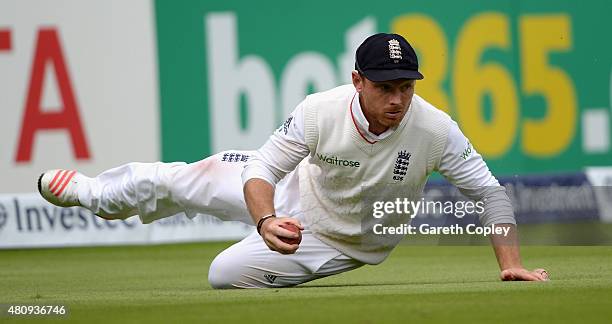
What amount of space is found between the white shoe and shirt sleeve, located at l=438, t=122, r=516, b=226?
2093 mm

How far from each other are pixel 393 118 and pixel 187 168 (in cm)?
142

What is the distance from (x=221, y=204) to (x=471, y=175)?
4.63 feet

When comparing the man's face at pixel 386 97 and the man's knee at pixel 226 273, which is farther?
the man's knee at pixel 226 273

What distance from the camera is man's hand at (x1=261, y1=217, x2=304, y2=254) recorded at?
526cm

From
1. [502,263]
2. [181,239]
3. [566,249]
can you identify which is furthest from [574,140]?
[502,263]

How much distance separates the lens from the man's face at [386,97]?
18.2ft

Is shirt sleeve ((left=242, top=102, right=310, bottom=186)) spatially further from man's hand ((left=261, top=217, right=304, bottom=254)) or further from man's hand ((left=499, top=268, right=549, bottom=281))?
man's hand ((left=499, top=268, right=549, bottom=281))

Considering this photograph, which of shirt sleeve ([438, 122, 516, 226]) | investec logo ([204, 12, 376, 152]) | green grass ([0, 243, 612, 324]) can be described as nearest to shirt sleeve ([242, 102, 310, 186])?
green grass ([0, 243, 612, 324])

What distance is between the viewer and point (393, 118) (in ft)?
18.5

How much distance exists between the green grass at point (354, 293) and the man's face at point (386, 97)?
2.48 feet

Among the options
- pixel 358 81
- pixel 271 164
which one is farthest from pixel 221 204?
pixel 358 81

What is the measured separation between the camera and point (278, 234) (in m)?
5.30

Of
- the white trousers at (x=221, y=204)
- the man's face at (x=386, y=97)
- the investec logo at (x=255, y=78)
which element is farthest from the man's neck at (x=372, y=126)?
the investec logo at (x=255, y=78)

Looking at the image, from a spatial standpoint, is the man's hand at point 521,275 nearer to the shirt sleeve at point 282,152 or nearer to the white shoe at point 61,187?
the shirt sleeve at point 282,152
